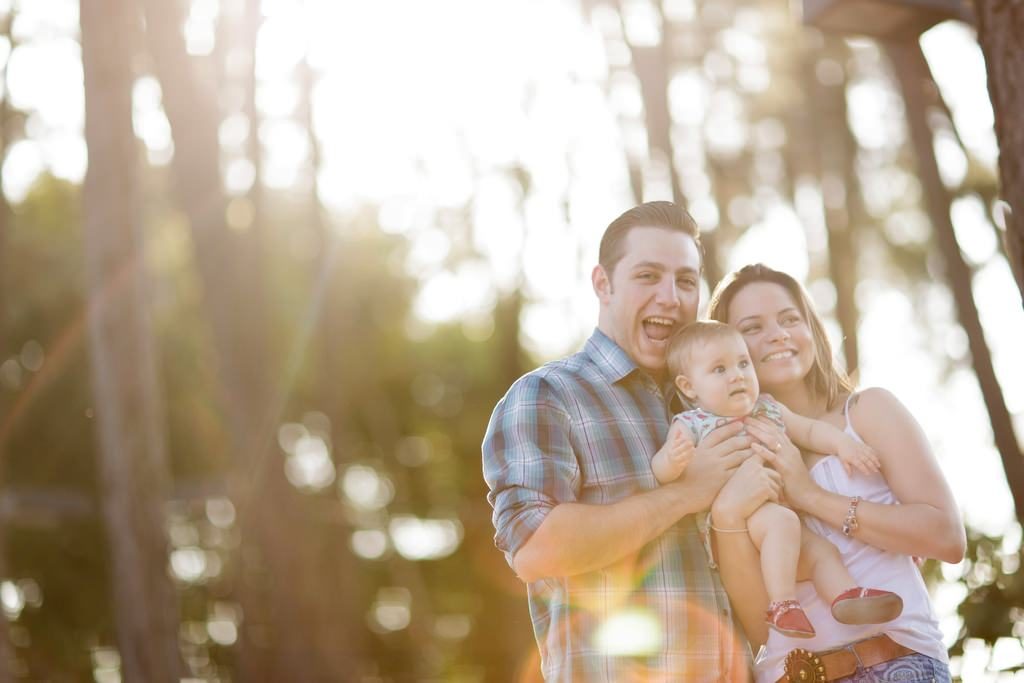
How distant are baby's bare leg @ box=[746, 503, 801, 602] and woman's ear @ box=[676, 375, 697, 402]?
0.42 m

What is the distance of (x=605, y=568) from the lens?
3615 mm

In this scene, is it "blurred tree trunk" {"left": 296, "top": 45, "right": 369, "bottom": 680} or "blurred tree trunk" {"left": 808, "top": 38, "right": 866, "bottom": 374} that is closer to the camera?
"blurred tree trunk" {"left": 296, "top": 45, "right": 369, "bottom": 680}

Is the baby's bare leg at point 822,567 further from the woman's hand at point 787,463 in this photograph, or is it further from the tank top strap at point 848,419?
the tank top strap at point 848,419

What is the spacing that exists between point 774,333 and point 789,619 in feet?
3.00

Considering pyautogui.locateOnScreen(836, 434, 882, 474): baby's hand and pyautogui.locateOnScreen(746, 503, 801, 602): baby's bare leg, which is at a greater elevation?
pyautogui.locateOnScreen(836, 434, 882, 474): baby's hand

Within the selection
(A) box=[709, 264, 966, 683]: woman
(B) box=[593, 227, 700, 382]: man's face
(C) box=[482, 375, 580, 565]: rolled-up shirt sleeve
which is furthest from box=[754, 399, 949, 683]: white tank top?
(C) box=[482, 375, 580, 565]: rolled-up shirt sleeve

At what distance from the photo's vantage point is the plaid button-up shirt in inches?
140

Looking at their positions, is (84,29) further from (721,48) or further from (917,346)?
(917,346)

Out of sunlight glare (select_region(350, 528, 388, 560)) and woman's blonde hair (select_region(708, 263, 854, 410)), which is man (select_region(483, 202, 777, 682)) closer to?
woman's blonde hair (select_region(708, 263, 854, 410))

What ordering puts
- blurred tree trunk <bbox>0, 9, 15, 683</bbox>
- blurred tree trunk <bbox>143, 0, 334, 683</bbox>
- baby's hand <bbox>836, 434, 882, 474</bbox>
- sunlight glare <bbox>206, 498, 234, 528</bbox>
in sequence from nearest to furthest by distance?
baby's hand <bbox>836, 434, 882, 474</bbox> → blurred tree trunk <bbox>0, 9, 15, 683</bbox> → blurred tree trunk <bbox>143, 0, 334, 683</bbox> → sunlight glare <bbox>206, 498, 234, 528</bbox>

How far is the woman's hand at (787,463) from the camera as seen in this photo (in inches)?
146

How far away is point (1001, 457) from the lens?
19.9ft

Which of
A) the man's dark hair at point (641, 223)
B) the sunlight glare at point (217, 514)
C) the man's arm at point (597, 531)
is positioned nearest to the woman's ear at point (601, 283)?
the man's dark hair at point (641, 223)

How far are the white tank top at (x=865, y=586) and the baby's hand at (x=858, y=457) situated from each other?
0.04 meters
